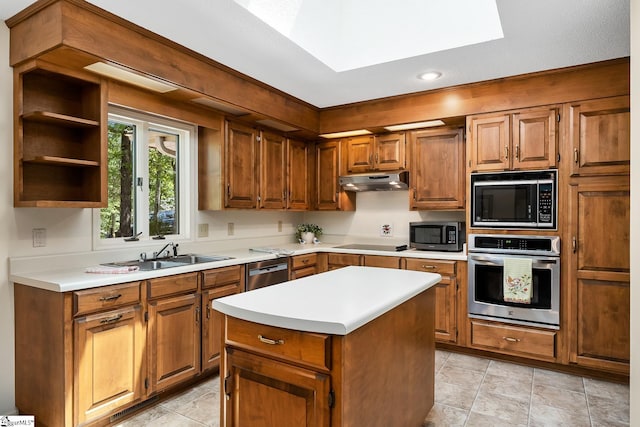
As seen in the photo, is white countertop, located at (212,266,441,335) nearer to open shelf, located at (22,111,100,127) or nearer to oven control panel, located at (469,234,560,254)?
oven control panel, located at (469,234,560,254)

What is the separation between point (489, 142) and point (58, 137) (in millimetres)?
3302

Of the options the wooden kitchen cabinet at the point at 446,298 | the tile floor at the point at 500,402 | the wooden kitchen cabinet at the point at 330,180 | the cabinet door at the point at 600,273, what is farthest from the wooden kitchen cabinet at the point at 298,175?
the cabinet door at the point at 600,273

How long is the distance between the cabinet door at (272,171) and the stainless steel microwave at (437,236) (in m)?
1.40

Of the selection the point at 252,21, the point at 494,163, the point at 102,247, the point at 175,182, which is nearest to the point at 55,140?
the point at 102,247

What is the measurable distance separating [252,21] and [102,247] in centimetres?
187

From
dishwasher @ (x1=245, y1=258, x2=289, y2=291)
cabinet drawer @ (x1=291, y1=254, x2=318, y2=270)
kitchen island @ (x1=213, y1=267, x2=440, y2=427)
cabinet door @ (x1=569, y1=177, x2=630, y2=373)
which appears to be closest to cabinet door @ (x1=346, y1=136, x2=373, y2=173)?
cabinet drawer @ (x1=291, y1=254, x2=318, y2=270)

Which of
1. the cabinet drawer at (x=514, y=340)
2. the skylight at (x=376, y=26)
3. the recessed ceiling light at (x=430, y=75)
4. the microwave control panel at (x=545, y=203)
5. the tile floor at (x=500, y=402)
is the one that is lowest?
the tile floor at (x=500, y=402)

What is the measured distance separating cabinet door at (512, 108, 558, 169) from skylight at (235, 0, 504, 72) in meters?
0.99

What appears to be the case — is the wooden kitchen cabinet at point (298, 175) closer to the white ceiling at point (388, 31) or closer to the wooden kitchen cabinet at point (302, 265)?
the wooden kitchen cabinet at point (302, 265)

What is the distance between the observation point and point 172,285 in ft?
8.68

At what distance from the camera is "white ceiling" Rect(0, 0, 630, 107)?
2201 mm

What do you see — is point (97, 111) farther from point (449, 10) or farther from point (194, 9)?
point (449, 10)

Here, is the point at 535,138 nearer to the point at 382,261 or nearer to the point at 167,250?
the point at 382,261

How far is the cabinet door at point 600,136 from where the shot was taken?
2939 mm
